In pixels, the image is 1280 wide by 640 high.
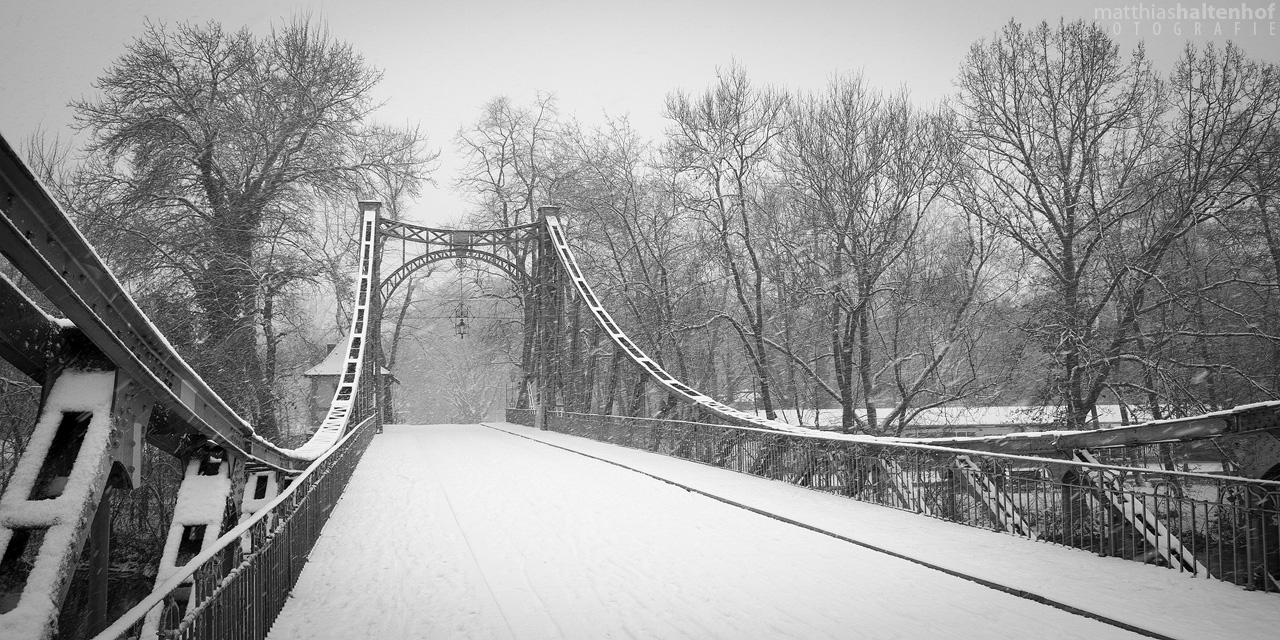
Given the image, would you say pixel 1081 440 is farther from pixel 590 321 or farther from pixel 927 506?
pixel 590 321

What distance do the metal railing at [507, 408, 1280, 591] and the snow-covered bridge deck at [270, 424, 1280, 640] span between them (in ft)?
1.37

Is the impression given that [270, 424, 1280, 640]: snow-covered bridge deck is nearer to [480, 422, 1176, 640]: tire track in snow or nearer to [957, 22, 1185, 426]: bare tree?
[480, 422, 1176, 640]: tire track in snow

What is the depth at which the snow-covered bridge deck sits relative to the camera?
500cm

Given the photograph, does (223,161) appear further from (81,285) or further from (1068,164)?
(1068,164)

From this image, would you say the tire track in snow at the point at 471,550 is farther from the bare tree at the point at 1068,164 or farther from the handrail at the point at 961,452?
the bare tree at the point at 1068,164

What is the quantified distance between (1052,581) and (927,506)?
3.49 m

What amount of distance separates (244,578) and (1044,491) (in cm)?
699

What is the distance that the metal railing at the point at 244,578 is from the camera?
3.20 m

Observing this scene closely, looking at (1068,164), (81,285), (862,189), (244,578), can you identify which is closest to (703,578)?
(244,578)

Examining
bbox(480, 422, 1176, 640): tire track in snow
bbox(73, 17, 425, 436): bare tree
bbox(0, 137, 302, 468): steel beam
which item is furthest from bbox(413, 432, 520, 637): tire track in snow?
bbox(73, 17, 425, 436): bare tree

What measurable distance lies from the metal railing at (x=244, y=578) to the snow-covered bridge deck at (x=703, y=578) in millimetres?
262

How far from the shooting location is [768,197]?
2386 cm

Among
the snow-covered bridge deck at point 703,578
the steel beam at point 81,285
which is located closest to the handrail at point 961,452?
the snow-covered bridge deck at point 703,578

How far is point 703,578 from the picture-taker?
620 cm
